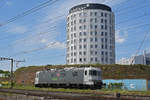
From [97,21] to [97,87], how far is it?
219 feet

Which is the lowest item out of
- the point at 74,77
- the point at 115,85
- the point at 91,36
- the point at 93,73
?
the point at 115,85

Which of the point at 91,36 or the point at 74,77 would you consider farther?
the point at 91,36

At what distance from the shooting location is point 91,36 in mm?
101438

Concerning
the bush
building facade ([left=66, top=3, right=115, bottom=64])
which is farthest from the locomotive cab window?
building facade ([left=66, top=3, right=115, bottom=64])

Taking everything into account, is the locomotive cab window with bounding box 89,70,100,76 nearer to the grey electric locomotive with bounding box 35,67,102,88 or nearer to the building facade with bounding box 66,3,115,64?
the grey electric locomotive with bounding box 35,67,102,88

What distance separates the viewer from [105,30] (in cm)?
10369

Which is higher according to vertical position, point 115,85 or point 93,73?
point 93,73

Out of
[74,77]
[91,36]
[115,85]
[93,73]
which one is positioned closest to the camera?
[93,73]

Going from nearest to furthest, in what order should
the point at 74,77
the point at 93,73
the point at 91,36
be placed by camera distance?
1. the point at 93,73
2. the point at 74,77
3. the point at 91,36

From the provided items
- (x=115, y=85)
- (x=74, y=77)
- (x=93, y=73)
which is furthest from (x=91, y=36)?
(x=93, y=73)

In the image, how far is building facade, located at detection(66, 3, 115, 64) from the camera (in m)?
100

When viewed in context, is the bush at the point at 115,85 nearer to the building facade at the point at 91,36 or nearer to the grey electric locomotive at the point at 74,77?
the grey electric locomotive at the point at 74,77

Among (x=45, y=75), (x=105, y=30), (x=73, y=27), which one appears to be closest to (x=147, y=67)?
(x=45, y=75)

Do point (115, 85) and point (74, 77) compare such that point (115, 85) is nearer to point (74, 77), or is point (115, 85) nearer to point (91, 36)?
point (74, 77)
